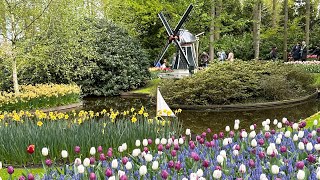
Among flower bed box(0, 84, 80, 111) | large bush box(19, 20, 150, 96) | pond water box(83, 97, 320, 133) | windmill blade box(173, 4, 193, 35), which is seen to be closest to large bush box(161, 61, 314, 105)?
pond water box(83, 97, 320, 133)

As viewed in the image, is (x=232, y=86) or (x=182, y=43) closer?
(x=232, y=86)

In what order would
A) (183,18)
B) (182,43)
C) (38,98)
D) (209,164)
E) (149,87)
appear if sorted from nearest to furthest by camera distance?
1. (209,164)
2. (38,98)
3. (149,87)
4. (183,18)
5. (182,43)

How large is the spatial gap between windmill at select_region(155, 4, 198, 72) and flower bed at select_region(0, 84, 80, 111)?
28.3 ft

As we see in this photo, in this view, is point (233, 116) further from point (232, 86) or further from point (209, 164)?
point (209, 164)

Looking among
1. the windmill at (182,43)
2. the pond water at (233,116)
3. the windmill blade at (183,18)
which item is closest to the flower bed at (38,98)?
the pond water at (233,116)

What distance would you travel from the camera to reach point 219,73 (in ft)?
59.5

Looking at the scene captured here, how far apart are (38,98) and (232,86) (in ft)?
24.9

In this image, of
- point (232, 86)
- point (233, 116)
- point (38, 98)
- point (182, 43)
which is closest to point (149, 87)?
point (182, 43)

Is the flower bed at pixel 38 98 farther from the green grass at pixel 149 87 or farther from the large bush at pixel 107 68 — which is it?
the green grass at pixel 149 87

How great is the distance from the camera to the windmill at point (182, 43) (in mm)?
25719

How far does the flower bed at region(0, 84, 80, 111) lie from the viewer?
51.1ft

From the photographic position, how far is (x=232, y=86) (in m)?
17.8

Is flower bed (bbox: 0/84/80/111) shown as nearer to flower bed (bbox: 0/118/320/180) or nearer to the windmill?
the windmill

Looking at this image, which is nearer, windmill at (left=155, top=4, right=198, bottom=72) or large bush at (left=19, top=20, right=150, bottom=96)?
large bush at (left=19, top=20, right=150, bottom=96)
